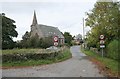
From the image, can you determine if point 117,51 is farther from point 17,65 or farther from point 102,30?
point 102,30

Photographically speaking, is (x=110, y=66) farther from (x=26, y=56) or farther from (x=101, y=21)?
(x=101, y=21)

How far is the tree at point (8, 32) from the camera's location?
73.6 metres

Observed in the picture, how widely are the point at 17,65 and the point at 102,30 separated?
18598mm

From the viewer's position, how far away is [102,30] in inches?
1588

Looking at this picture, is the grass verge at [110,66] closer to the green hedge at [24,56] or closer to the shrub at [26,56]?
the shrub at [26,56]

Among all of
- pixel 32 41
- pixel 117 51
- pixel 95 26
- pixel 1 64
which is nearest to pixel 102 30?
pixel 95 26

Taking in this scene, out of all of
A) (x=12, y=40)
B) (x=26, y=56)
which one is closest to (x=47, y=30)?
(x=12, y=40)

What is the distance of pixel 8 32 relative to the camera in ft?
250

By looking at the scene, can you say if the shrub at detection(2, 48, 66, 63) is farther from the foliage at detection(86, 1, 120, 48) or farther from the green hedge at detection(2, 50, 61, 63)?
the foliage at detection(86, 1, 120, 48)

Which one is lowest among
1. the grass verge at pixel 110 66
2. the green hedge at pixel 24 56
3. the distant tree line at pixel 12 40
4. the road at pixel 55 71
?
the road at pixel 55 71

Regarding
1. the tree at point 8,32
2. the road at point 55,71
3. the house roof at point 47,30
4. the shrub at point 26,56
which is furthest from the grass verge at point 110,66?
the house roof at point 47,30

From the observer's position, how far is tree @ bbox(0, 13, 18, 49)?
73.6 m

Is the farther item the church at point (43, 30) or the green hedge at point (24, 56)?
the church at point (43, 30)

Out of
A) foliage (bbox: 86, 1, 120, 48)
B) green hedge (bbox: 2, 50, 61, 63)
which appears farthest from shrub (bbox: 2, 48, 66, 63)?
foliage (bbox: 86, 1, 120, 48)
